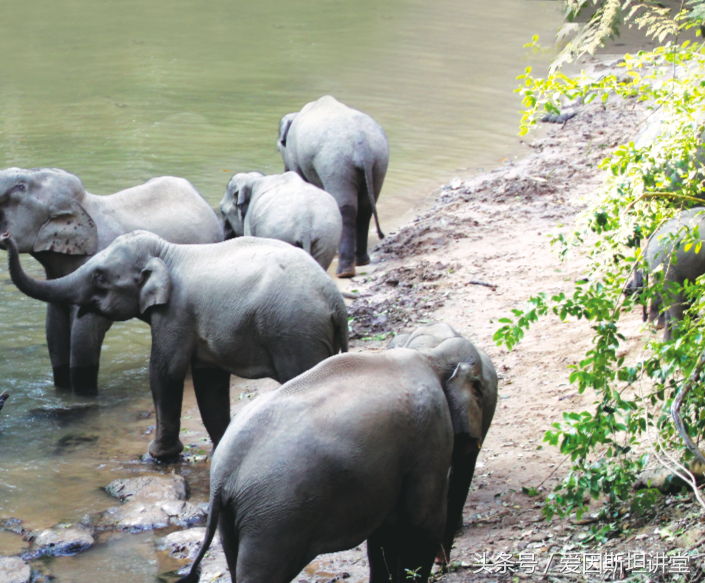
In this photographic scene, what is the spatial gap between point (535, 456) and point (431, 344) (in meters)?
1.25

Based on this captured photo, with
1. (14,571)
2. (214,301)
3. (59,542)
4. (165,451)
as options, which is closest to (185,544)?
(59,542)

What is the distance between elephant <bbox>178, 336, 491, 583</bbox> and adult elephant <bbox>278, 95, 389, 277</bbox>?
18.0ft

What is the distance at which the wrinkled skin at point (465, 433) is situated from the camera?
3.86 meters

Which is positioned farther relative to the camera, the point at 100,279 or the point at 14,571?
the point at 100,279

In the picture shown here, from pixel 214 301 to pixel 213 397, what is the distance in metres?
0.80

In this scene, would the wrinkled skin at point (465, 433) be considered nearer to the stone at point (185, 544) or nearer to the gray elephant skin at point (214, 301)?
the gray elephant skin at point (214, 301)

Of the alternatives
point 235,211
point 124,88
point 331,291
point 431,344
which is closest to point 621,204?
point 431,344

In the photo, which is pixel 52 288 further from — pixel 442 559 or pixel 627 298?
pixel 627 298

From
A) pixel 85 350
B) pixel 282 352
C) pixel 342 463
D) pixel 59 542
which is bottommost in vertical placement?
pixel 59 542

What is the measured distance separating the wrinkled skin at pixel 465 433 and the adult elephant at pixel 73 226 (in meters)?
3.20

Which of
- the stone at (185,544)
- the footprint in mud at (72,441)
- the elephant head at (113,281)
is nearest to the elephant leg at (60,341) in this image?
the footprint in mud at (72,441)

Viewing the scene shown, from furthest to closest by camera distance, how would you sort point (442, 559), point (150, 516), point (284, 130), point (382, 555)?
point (284, 130) → point (150, 516) → point (442, 559) → point (382, 555)

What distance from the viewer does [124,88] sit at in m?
17.4

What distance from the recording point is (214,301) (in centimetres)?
524
